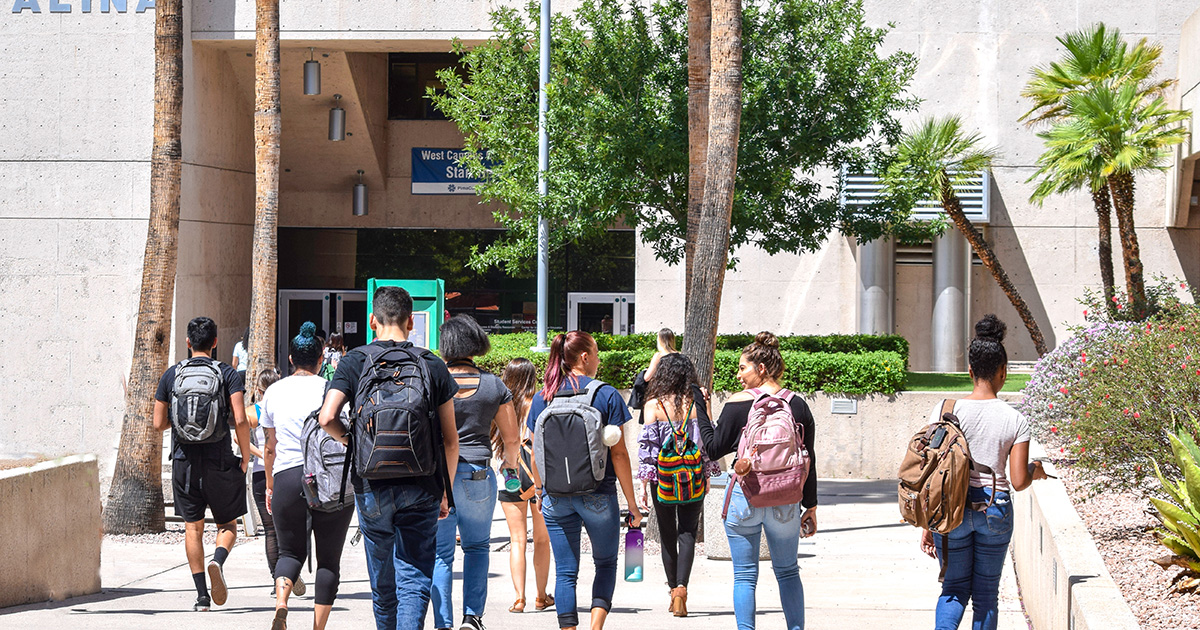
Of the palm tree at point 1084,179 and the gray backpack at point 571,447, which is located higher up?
the palm tree at point 1084,179

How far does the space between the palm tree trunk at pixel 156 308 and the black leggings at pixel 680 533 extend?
6.24m

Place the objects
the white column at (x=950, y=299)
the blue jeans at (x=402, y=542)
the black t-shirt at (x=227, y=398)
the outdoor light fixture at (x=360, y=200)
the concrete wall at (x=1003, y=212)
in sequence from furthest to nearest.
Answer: the outdoor light fixture at (x=360, y=200)
the white column at (x=950, y=299)
the concrete wall at (x=1003, y=212)
the black t-shirt at (x=227, y=398)
the blue jeans at (x=402, y=542)

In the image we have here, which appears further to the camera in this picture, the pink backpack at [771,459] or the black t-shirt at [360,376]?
the pink backpack at [771,459]

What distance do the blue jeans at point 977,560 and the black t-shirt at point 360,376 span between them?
2.48 meters

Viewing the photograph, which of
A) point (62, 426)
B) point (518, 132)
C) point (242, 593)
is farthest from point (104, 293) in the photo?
point (242, 593)

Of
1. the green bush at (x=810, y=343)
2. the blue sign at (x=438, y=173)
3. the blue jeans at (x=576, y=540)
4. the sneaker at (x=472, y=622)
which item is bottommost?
the sneaker at (x=472, y=622)

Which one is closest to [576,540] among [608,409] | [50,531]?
[608,409]

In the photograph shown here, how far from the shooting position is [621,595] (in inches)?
325

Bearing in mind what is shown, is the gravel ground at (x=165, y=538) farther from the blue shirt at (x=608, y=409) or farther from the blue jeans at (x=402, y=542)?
the blue jeans at (x=402, y=542)

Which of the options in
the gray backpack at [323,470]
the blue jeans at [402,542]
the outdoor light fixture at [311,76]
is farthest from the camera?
the outdoor light fixture at [311,76]

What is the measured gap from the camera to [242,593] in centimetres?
817

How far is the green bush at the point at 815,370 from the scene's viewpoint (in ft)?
47.9

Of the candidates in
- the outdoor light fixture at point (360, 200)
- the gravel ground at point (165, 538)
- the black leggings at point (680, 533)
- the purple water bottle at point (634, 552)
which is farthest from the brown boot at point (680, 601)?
the outdoor light fixture at point (360, 200)

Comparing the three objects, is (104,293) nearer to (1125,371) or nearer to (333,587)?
(333,587)
